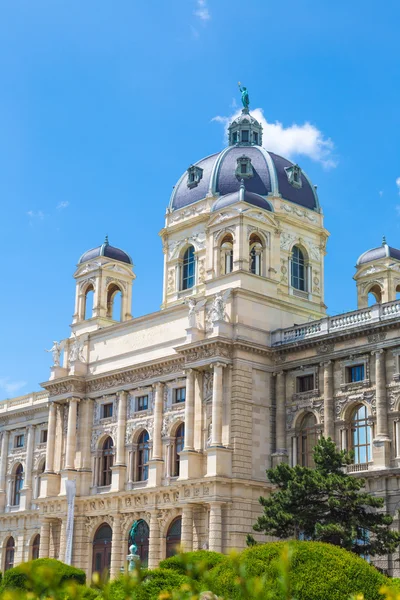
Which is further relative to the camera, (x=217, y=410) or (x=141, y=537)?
(x=141, y=537)

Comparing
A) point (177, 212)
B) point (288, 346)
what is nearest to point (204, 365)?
point (288, 346)

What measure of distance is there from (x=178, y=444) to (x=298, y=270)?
1430cm

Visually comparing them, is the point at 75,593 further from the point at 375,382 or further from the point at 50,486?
the point at 50,486

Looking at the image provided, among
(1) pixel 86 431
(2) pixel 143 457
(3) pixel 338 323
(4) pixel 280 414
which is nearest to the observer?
(3) pixel 338 323

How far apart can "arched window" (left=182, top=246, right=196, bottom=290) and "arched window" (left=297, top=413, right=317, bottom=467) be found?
565 inches

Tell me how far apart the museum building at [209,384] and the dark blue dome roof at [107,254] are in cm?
12

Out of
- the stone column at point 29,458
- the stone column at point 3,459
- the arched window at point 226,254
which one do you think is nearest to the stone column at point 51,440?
the stone column at point 29,458

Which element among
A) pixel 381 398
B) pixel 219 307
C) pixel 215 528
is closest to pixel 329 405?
pixel 381 398

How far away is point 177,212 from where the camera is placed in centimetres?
5906

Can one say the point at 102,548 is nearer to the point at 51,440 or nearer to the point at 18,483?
the point at 51,440

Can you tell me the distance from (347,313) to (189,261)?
51.2 ft

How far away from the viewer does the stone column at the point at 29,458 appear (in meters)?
61.8

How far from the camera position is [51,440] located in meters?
55.5

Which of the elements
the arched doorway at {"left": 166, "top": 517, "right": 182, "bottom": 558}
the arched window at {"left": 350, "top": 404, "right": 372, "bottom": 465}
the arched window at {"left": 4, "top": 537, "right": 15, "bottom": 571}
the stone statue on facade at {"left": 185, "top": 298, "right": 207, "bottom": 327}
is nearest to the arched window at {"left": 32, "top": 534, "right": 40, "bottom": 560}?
the arched window at {"left": 4, "top": 537, "right": 15, "bottom": 571}
